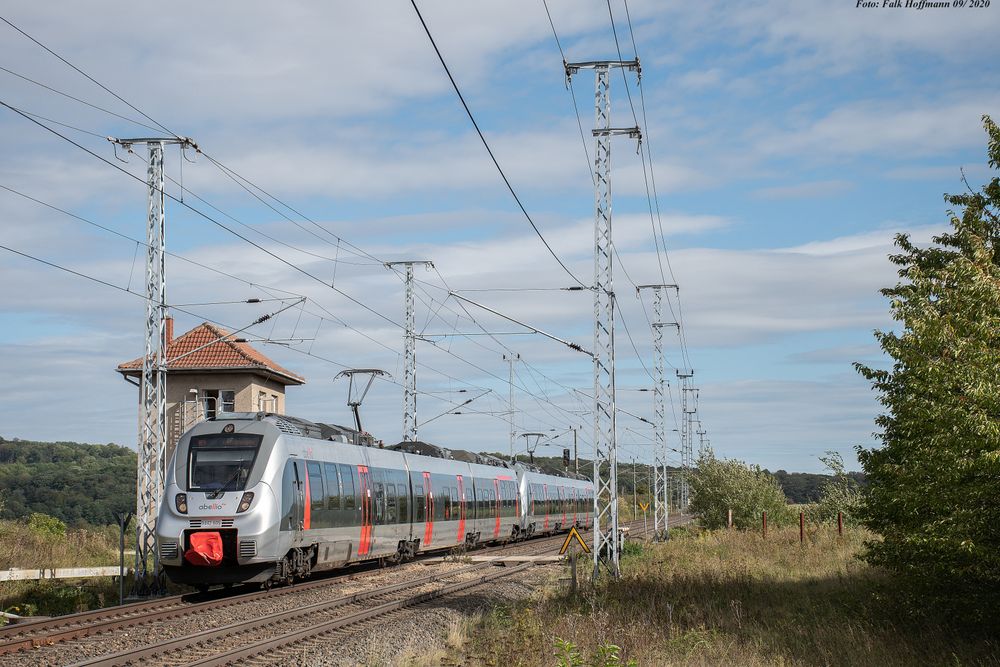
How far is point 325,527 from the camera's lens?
24844 millimetres

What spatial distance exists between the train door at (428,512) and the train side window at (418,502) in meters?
0.36

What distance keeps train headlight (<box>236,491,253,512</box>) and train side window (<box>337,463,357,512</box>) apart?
4680 mm

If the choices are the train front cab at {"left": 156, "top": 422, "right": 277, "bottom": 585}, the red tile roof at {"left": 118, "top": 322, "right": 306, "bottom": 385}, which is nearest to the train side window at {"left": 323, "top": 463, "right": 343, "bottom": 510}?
the train front cab at {"left": 156, "top": 422, "right": 277, "bottom": 585}

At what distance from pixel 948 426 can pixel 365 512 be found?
17232 mm

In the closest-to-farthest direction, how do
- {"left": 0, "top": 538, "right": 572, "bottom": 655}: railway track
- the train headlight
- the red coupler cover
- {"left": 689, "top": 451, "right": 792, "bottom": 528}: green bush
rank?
{"left": 0, "top": 538, "right": 572, "bottom": 655}: railway track, the red coupler cover, the train headlight, {"left": 689, "top": 451, "right": 792, "bottom": 528}: green bush

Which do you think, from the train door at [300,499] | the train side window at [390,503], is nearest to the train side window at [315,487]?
the train door at [300,499]

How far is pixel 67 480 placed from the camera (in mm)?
78125

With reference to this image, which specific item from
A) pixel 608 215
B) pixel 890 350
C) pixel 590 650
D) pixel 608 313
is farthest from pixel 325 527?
pixel 890 350

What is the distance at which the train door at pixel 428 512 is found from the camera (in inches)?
1328

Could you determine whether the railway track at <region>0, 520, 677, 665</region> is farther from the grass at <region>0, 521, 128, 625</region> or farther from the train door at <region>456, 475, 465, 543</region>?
the train door at <region>456, 475, 465, 543</region>

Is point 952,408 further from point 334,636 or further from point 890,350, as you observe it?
point 334,636

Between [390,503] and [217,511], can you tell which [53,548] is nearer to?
[390,503]

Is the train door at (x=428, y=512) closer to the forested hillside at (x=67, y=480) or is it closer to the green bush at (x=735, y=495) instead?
the green bush at (x=735, y=495)

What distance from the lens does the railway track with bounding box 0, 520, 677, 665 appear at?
1444 cm
